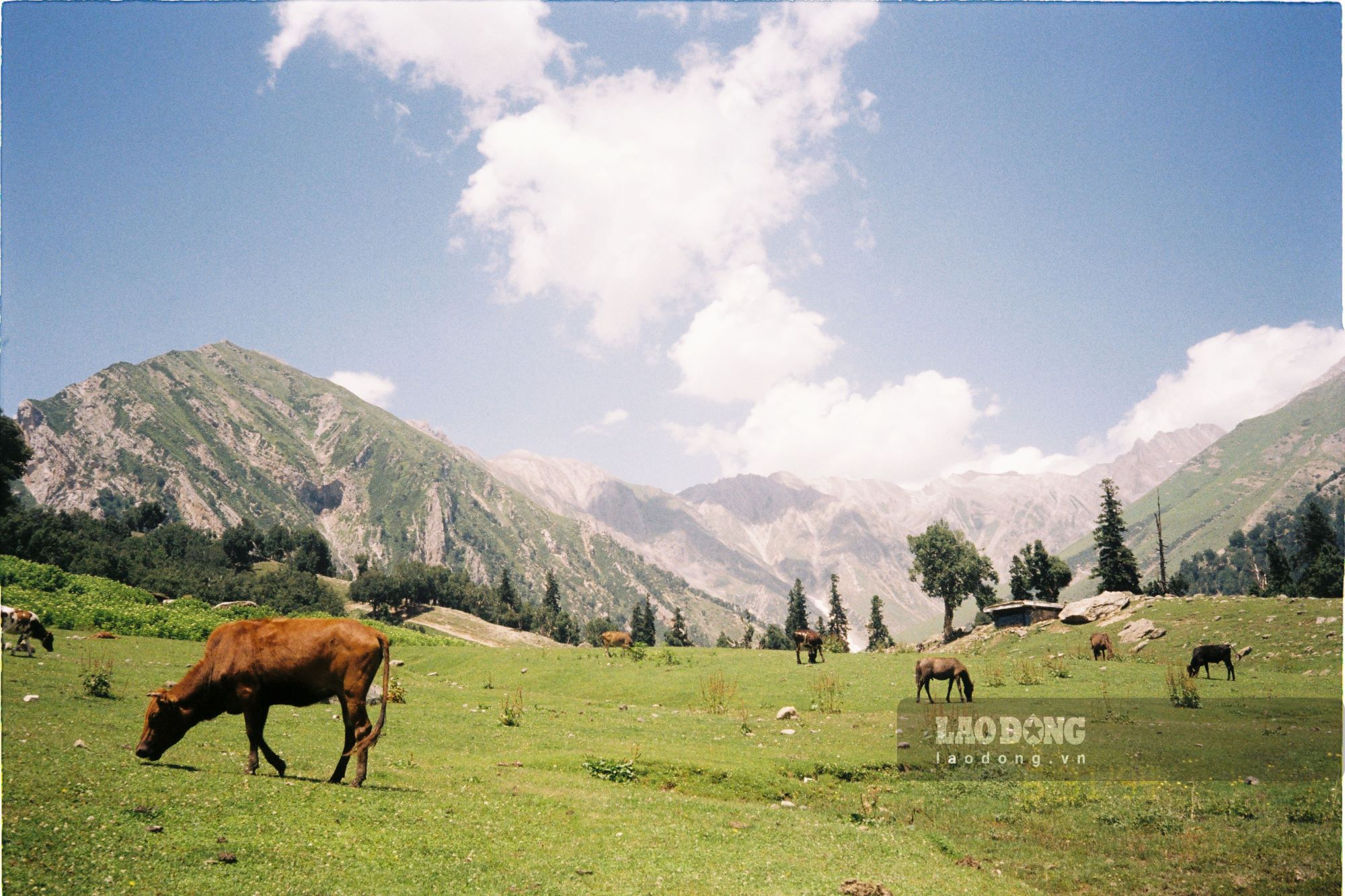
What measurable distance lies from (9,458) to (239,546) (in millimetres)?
102376

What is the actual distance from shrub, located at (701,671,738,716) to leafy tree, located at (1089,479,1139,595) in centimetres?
8226

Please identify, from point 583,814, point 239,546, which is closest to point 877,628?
point 583,814

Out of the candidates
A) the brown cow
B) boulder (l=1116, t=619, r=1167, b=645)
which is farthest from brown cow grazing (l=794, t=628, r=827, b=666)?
the brown cow

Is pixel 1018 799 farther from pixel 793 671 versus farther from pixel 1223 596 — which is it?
pixel 1223 596

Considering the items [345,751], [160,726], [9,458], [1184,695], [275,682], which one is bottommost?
[1184,695]

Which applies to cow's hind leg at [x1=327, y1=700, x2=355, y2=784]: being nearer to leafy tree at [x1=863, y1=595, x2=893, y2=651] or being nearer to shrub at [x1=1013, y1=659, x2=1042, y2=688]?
shrub at [x1=1013, y1=659, x2=1042, y2=688]

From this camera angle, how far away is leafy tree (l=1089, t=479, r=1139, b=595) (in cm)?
9800

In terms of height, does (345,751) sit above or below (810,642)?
above

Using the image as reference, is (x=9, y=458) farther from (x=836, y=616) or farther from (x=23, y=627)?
(x=836, y=616)

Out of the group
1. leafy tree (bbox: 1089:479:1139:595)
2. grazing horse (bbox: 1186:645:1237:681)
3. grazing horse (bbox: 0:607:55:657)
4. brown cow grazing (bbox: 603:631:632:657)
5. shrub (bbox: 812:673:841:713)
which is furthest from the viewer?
leafy tree (bbox: 1089:479:1139:595)

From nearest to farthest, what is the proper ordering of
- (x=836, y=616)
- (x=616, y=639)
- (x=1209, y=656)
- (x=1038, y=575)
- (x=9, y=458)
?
1. (x=1209, y=656)
2. (x=616, y=639)
3. (x=9, y=458)
4. (x=1038, y=575)
5. (x=836, y=616)

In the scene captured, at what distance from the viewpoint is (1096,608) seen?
70125 millimetres

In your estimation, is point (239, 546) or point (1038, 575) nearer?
point (1038, 575)

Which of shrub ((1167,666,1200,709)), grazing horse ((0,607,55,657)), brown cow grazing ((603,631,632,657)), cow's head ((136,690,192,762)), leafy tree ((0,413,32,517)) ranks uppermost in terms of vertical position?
leafy tree ((0,413,32,517))
